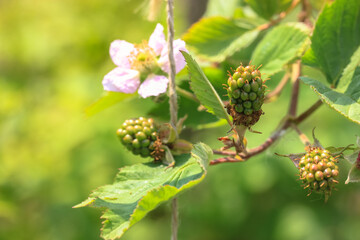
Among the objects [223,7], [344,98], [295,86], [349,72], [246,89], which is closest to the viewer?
[246,89]

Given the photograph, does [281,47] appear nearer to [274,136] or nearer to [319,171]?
[274,136]

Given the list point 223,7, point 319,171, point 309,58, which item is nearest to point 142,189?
point 319,171

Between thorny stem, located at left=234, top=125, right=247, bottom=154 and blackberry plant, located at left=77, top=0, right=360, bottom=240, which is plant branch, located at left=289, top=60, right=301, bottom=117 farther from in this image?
thorny stem, located at left=234, top=125, right=247, bottom=154

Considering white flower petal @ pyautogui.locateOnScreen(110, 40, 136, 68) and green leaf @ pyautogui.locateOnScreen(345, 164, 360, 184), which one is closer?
green leaf @ pyautogui.locateOnScreen(345, 164, 360, 184)

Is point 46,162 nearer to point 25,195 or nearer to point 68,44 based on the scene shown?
point 25,195

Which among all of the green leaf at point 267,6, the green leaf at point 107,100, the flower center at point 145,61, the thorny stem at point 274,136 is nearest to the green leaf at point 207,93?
the thorny stem at point 274,136

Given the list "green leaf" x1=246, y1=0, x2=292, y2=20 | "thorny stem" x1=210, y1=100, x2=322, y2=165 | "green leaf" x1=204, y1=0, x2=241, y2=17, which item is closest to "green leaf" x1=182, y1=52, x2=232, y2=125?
"thorny stem" x1=210, y1=100, x2=322, y2=165
